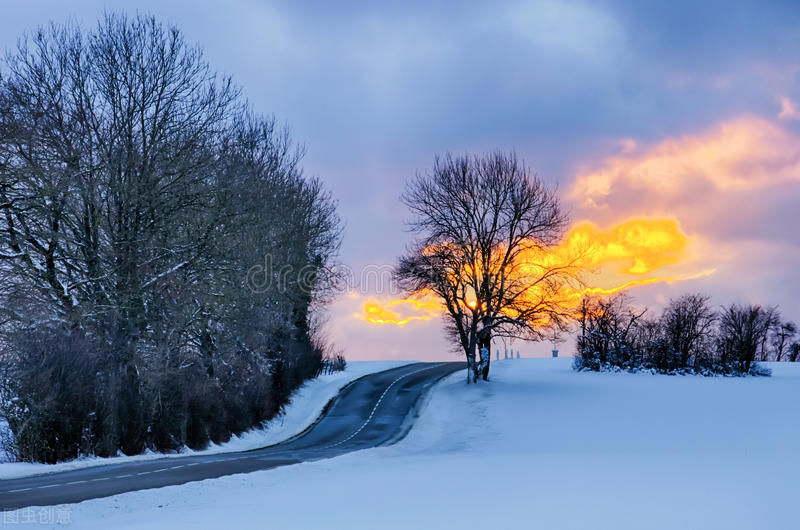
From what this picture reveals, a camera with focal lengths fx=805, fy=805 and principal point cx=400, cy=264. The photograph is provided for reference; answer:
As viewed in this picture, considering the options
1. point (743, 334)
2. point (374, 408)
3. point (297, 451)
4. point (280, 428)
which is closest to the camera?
point (297, 451)

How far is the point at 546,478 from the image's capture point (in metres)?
20.6

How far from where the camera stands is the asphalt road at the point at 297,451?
18.5 metres

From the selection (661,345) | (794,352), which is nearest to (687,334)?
(661,345)

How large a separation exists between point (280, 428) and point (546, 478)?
953 inches

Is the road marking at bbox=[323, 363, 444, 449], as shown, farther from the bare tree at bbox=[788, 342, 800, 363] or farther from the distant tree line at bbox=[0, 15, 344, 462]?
the bare tree at bbox=[788, 342, 800, 363]

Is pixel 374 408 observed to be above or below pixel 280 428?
above

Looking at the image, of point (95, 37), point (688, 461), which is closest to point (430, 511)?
point (688, 461)

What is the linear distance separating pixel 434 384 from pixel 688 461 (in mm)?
30553

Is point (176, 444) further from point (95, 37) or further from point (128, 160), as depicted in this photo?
point (95, 37)

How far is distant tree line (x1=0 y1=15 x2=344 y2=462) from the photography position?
27094 mm

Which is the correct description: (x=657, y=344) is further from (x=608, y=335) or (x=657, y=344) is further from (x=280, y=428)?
(x=280, y=428)

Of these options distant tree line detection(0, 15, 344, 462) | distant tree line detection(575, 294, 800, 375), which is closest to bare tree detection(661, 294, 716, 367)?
distant tree line detection(575, 294, 800, 375)

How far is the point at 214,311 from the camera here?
38.5m

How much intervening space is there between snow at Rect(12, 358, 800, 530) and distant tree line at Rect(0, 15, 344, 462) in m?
8.59
